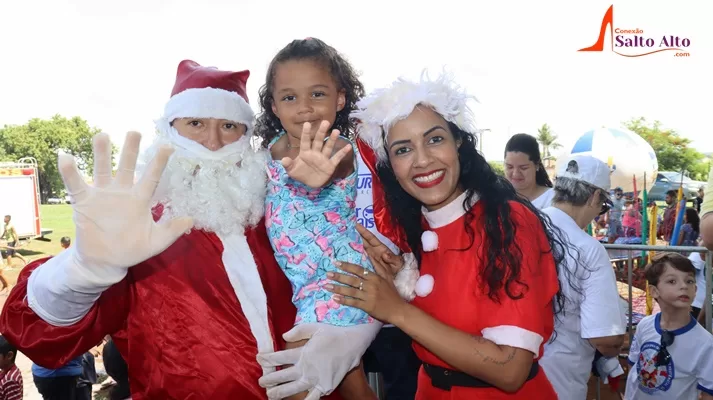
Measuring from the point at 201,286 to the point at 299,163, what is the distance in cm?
56

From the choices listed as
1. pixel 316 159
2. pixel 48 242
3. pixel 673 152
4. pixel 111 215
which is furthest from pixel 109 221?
pixel 673 152

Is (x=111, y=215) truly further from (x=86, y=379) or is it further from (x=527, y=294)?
(x=86, y=379)

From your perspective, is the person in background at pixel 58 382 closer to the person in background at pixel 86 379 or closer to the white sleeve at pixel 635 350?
the person in background at pixel 86 379

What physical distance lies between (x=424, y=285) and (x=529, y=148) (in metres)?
3.12

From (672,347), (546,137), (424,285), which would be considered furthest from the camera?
(546,137)

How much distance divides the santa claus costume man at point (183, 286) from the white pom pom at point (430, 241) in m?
0.36

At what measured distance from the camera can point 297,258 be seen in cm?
180

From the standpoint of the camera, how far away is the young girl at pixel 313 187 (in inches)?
66.6

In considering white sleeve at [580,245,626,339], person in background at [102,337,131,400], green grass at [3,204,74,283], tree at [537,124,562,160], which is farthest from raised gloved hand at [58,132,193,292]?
tree at [537,124,562,160]

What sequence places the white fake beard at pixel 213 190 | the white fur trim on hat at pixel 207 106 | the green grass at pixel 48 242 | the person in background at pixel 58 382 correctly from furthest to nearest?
the green grass at pixel 48 242
the person in background at pixel 58 382
the white fur trim on hat at pixel 207 106
the white fake beard at pixel 213 190

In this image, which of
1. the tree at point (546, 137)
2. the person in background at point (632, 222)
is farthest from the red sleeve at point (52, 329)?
the tree at point (546, 137)

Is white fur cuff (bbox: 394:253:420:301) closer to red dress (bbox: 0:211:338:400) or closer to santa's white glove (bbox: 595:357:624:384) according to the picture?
red dress (bbox: 0:211:338:400)

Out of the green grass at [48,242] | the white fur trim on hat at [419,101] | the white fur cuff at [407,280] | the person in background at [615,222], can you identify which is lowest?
the green grass at [48,242]

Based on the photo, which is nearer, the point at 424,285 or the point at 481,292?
the point at 481,292
